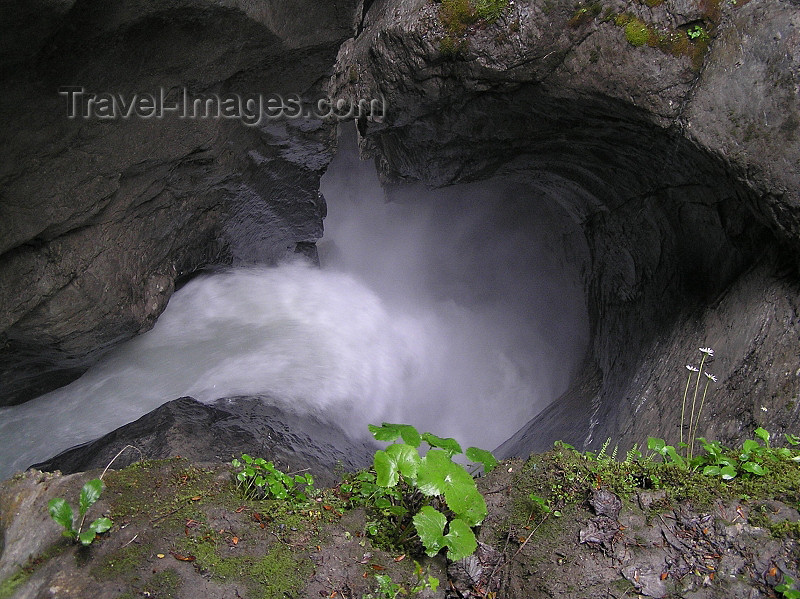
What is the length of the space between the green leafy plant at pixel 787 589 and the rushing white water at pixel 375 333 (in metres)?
3.96

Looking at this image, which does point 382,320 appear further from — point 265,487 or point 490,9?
point 265,487

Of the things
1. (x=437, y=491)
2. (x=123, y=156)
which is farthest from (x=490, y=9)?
(x=437, y=491)

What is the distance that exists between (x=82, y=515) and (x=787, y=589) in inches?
101

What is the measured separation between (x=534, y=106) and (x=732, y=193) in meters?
1.56

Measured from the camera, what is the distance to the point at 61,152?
4176 millimetres

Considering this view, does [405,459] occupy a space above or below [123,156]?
below

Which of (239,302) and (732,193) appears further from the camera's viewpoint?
(239,302)

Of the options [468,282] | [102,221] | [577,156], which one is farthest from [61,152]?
[468,282]

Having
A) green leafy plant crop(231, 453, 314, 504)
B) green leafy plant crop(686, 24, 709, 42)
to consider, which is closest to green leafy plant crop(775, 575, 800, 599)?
green leafy plant crop(231, 453, 314, 504)

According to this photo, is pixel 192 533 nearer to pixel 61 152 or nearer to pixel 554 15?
pixel 61 152

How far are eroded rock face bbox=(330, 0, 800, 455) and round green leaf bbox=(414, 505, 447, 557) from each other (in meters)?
1.89

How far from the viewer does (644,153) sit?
4.35m

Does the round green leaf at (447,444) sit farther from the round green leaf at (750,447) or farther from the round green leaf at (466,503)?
the round green leaf at (750,447)

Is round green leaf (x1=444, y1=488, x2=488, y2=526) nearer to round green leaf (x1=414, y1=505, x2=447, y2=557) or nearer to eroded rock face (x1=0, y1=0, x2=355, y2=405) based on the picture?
round green leaf (x1=414, y1=505, x2=447, y2=557)
